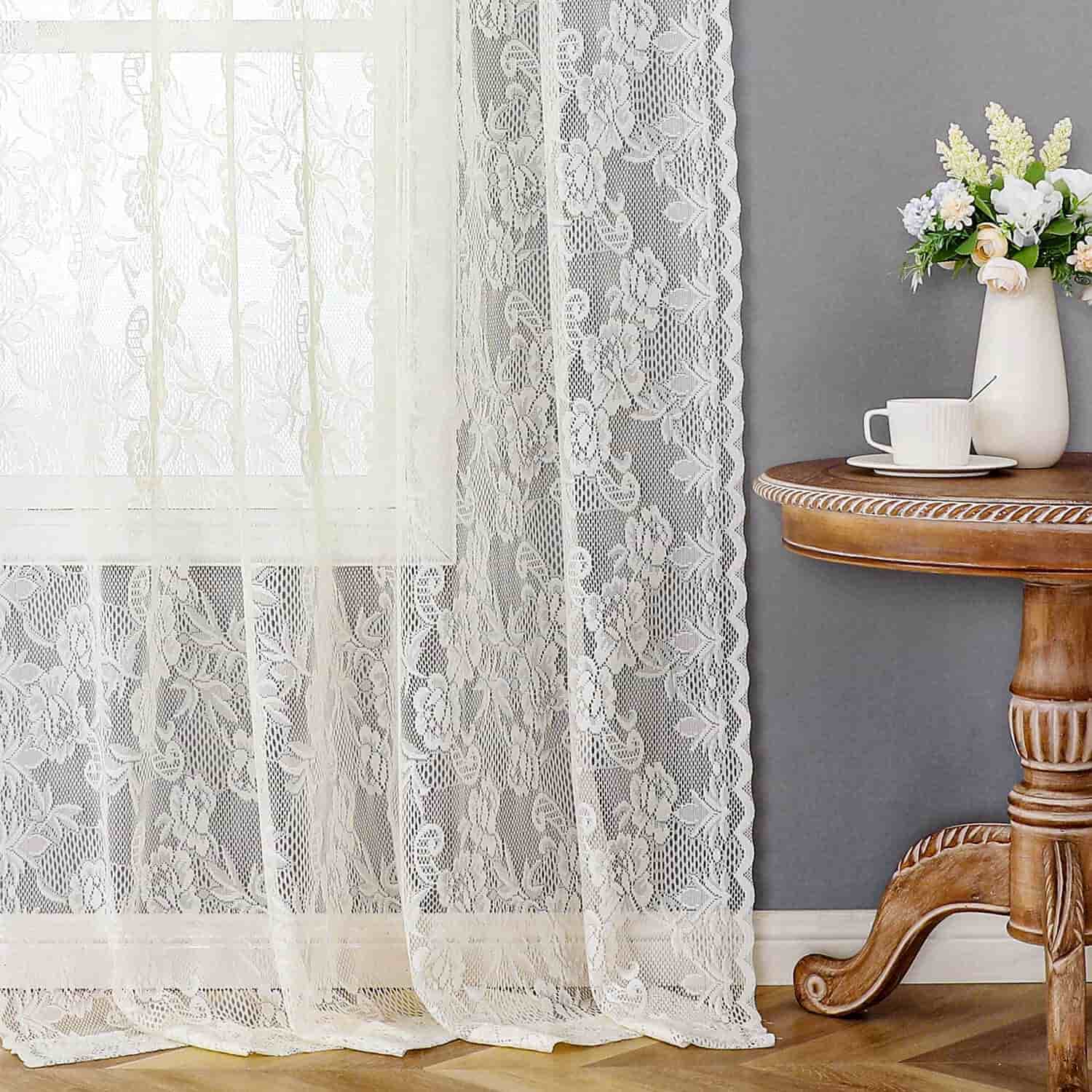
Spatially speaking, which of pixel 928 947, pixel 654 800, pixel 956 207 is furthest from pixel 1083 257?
pixel 928 947

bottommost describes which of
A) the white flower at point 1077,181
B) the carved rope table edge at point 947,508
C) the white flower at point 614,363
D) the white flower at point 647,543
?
the white flower at point 647,543

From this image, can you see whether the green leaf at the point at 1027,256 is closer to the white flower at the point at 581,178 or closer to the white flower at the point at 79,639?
the white flower at the point at 581,178

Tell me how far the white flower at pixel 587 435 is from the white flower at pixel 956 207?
1.73 feet

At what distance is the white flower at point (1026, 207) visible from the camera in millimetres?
1640

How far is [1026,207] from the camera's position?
5.38ft

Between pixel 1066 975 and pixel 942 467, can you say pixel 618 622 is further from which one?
pixel 1066 975

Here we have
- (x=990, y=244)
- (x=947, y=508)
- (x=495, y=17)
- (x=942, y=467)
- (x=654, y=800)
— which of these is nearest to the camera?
(x=947, y=508)

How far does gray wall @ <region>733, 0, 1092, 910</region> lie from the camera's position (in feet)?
6.12

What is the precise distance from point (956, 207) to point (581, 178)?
51 cm

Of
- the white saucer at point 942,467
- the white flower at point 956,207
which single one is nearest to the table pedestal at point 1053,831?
the white saucer at point 942,467

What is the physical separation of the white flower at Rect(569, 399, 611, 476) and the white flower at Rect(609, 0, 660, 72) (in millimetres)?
487

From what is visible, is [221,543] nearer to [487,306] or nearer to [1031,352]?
[487,306]

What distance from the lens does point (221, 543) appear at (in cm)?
183

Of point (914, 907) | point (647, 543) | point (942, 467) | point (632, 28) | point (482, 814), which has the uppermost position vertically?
point (632, 28)
